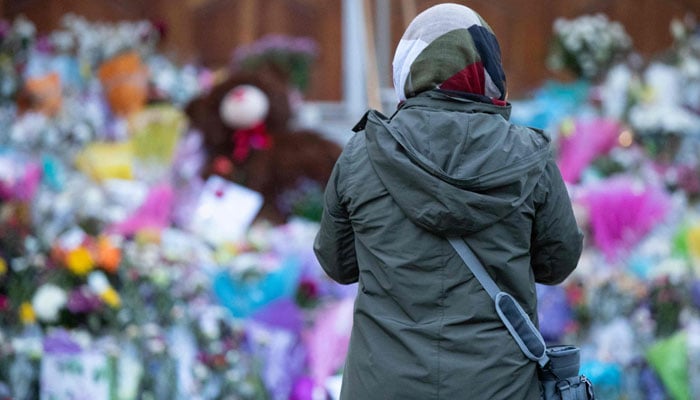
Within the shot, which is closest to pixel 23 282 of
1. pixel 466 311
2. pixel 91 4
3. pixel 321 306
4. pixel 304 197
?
pixel 321 306

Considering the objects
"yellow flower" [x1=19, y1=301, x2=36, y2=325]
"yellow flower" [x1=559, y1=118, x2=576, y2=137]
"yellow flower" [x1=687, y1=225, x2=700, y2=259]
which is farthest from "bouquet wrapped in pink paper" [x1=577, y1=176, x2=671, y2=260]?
"yellow flower" [x1=19, y1=301, x2=36, y2=325]

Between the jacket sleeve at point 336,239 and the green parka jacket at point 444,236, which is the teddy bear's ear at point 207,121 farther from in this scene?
the green parka jacket at point 444,236

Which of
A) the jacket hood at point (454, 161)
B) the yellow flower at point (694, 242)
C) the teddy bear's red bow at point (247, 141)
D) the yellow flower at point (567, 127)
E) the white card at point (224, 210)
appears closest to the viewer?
the jacket hood at point (454, 161)

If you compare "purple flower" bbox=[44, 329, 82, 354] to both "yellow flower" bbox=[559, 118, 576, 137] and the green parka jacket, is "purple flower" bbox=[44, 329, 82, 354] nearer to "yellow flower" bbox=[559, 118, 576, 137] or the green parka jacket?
the green parka jacket

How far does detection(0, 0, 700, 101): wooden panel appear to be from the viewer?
22.1ft

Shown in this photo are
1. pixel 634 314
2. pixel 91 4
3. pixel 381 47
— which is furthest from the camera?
pixel 381 47

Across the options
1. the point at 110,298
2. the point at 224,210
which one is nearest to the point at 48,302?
the point at 110,298

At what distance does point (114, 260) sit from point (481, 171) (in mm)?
2054

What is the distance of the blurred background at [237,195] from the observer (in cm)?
362

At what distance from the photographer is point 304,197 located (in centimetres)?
470

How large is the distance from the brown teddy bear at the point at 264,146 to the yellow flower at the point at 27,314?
1330mm

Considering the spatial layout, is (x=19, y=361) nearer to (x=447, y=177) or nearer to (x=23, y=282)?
(x=23, y=282)

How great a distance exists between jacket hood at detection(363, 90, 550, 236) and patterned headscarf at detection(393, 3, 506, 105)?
1.4 inches

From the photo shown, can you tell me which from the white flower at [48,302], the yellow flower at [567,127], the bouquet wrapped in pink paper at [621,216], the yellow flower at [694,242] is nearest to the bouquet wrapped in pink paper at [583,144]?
the yellow flower at [567,127]
